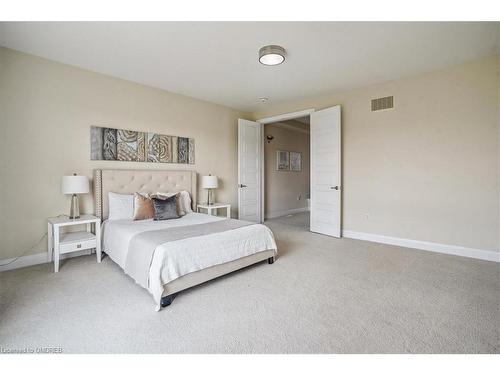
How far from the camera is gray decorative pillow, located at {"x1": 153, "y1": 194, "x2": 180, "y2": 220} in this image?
133 inches

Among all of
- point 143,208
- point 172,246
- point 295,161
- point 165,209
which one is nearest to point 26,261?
point 143,208

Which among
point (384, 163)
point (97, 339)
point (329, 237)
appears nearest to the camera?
point (97, 339)

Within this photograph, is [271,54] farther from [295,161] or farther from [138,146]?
[295,161]

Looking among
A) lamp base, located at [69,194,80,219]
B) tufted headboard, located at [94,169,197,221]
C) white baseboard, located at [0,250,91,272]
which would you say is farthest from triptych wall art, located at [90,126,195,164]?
white baseboard, located at [0,250,91,272]

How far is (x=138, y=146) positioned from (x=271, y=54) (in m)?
2.46

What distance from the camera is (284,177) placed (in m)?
6.83

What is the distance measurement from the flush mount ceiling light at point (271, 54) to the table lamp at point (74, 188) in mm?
2632

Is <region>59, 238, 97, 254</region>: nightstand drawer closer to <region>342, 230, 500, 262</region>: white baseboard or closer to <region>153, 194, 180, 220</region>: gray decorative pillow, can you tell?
<region>153, 194, 180, 220</region>: gray decorative pillow

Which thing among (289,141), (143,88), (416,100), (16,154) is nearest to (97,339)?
(16,154)

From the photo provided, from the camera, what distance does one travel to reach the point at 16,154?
2912 mm

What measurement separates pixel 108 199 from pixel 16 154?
1.09m

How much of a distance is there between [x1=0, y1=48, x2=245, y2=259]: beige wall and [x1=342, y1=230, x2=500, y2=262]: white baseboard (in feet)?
12.4

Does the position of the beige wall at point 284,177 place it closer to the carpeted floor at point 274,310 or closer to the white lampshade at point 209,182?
the white lampshade at point 209,182
